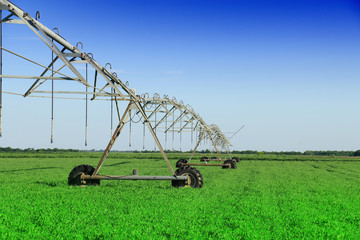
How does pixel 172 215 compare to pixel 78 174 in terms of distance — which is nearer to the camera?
pixel 172 215

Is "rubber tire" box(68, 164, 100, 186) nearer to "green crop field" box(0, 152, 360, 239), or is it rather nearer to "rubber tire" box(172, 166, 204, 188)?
"green crop field" box(0, 152, 360, 239)

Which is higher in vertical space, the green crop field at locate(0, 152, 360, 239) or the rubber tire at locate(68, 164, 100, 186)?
the rubber tire at locate(68, 164, 100, 186)

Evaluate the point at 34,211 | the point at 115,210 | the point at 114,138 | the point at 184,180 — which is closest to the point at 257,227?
the point at 115,210

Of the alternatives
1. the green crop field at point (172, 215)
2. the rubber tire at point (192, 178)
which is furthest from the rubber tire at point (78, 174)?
the rubber tire at point (192, 178)

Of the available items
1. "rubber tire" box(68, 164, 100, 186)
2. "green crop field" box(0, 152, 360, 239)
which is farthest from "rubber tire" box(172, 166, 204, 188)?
"rubber tire" box(68, 164, 100, 186)

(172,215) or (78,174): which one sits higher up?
(78,174)

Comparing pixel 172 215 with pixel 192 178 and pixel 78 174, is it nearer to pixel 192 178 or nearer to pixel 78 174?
pixel 192 178

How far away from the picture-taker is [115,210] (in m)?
9.59

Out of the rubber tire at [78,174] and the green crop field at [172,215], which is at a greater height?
the rubber tire at [78,174]

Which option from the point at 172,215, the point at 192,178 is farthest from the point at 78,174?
the point at 172,215

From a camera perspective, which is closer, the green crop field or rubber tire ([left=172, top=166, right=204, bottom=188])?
the green crop field

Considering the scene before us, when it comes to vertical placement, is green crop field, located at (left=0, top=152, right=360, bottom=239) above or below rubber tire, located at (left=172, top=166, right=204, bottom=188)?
below

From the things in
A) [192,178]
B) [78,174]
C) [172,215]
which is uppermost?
[78,174]

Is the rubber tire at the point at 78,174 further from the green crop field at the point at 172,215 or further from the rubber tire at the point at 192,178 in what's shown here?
the rubber tire at the point at 192,178
